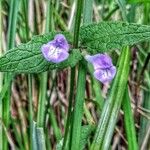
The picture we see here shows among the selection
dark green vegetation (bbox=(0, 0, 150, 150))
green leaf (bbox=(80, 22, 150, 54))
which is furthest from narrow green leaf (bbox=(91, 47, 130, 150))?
green leaf (bbox=(80, 22, 150, 54))

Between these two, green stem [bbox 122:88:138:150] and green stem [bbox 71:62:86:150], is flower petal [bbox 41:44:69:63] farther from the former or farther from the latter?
green stem [bbox 122:88:138:150]

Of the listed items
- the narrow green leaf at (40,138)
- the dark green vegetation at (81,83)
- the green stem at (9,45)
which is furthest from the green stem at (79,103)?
the green stem at (9,45)

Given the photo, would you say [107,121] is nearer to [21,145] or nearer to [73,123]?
[73,123]

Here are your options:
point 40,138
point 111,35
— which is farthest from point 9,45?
point 111,35

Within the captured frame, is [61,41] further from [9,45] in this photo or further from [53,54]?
[9,45]

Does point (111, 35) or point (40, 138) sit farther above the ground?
point (111, 35)

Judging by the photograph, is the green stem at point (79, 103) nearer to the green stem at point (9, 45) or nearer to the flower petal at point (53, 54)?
the flower petal at point (53, 54)

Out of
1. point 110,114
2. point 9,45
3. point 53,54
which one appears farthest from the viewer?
point 9,45
